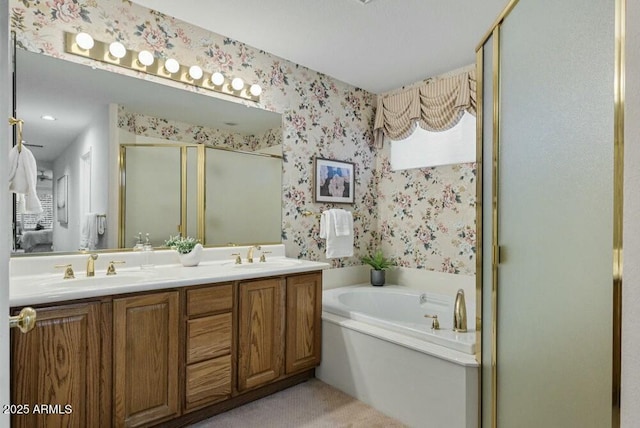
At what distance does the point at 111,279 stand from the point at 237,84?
1581 millimetres

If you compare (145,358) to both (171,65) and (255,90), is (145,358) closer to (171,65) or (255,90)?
(171,65)

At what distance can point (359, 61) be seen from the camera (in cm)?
288

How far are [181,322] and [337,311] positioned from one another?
112cm

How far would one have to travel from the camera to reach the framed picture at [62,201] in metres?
Answer: 1.90

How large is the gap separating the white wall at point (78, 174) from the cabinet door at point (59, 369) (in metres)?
0.62

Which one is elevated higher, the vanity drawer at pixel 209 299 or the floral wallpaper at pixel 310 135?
the floral wallpaper at pixel 310 135

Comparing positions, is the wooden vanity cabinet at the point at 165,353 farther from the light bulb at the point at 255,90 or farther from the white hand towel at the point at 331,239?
the light bulb at the point at 255,90

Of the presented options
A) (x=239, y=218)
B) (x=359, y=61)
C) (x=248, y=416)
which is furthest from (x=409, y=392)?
(x=359, y=61)

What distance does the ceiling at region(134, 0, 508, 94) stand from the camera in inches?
83.6

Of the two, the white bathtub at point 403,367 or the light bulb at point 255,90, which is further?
the light bulb at point 255,90

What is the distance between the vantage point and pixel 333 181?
325cm

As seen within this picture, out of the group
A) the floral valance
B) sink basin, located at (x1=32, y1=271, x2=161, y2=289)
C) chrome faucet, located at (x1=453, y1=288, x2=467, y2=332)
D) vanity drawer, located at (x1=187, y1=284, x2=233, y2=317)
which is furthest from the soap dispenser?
the floral valance

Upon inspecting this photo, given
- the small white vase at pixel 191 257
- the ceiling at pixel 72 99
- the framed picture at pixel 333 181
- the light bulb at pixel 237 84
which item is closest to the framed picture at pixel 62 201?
the ceiling at pixel 72 99

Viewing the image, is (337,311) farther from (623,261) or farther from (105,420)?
(623,261)
